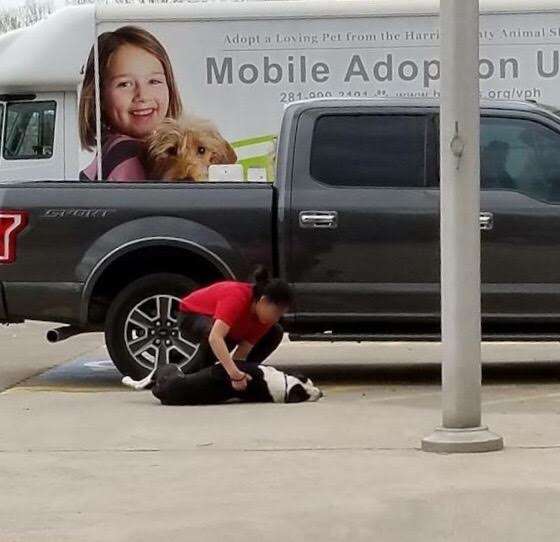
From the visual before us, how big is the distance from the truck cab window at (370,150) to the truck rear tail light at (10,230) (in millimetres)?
2159

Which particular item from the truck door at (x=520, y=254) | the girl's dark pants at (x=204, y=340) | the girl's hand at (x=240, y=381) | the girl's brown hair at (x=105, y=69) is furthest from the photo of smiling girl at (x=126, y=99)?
the girl's hand at (x=240, y=381)

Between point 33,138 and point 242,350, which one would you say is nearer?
point 242,350

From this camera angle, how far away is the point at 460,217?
787cm

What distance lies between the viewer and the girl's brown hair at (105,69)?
18328mm

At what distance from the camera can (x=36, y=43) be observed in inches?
742

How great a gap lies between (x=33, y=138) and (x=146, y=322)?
353 inches

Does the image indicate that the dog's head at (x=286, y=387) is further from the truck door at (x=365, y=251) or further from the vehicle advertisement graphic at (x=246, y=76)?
the vehicle advertisement graphic at (x=246, y=76)

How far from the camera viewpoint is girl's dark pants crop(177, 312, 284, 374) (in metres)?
10.1

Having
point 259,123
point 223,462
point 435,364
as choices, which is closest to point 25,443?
point 223,462

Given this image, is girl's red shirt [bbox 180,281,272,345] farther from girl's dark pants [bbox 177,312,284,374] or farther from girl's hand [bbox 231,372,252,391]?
girl's hand [bbox 231,372,252,391]

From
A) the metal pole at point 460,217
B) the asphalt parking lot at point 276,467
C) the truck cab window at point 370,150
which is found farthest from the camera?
the truck cab window at point 370,150

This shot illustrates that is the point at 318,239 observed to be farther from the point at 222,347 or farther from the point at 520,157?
the point at 520,157

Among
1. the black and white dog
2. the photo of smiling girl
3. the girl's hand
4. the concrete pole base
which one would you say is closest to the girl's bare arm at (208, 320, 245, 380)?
the girl's hand

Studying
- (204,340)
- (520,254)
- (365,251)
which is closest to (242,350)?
(204,340)
